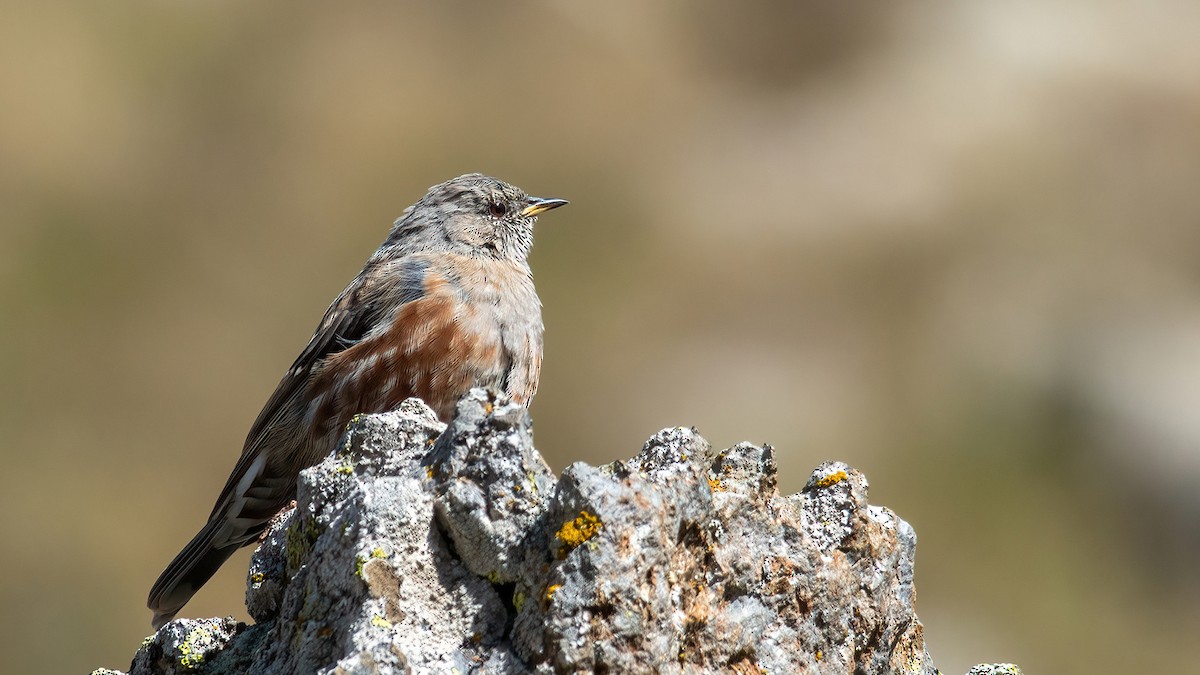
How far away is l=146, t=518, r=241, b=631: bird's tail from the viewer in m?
6.25

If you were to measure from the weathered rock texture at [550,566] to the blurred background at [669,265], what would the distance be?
30.5 ft

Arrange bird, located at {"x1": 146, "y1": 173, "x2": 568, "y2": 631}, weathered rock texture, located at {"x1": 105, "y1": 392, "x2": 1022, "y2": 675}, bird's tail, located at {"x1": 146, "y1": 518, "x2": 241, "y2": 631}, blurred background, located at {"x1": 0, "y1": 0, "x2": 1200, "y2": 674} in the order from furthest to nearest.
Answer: blurred background, located at {"x1": 0, "y1": 0, "x2": 1200, "y2": 674} < bird, located at {"x1": 146, "y1": 173, "x2": 568, "y2": 631} < bird's tail, located at {"x1": 146, "y1": 518, "x2": 241, "y2": 631} < weathered rock texture, located at {"x1": 105, "y1": 392, "x2": 1022, "y2": 675}

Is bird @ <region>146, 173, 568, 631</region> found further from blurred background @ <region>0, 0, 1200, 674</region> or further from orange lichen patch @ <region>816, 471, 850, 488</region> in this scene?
blurred background @ <region>0, 0, 1200, 674</region>

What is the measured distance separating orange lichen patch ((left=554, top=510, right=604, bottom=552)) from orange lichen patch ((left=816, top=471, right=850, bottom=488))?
1286 millimetres

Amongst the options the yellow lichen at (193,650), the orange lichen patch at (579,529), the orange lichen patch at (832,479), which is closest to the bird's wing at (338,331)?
the yellow lichen at (193,650)

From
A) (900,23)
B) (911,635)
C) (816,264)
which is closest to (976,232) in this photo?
(816,264)

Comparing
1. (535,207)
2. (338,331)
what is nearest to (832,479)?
(338,331)

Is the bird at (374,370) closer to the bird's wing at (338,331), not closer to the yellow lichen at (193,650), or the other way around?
the bird's wing at (338,331)

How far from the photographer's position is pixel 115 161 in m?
21.1

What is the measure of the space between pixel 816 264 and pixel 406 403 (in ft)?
66.4

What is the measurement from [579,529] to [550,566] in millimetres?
161

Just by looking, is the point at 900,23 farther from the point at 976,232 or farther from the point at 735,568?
the point at 735,568

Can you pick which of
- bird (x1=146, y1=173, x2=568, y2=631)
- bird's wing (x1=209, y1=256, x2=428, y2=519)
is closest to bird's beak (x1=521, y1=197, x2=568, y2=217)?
bird (x1=146, y1=173, x2=568, y2=631)

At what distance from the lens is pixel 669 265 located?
23.1 meters
